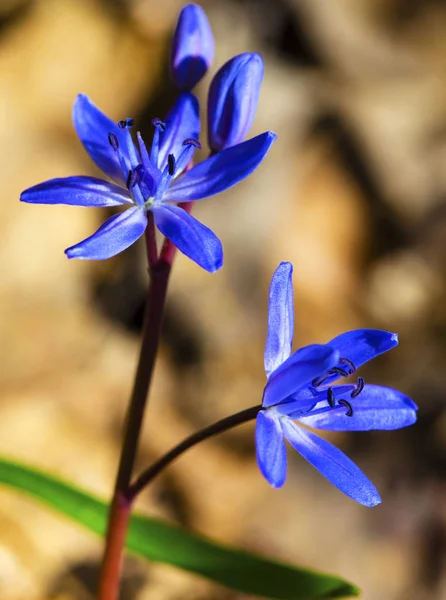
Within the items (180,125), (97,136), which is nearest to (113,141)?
(97,136)

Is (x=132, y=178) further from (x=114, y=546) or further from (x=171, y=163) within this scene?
(x=114, y=546)

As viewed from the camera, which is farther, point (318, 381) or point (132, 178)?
point (132, 178)

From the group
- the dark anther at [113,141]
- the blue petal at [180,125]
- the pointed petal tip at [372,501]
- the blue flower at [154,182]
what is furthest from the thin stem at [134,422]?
the pointed petal tip at [372,501]

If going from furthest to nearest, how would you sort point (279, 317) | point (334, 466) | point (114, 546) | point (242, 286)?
point (242, 286) < point (114, 546) < point (279, 317) < point (334, 466)

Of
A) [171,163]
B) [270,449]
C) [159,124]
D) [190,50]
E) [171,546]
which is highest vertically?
[190,50]

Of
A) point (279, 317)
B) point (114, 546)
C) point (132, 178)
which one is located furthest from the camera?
point (114, 546)

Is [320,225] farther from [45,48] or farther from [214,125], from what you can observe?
[214,125]

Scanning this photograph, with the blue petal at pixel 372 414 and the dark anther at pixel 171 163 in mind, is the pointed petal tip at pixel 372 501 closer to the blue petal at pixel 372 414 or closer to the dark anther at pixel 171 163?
the blue petal at pixel 372 414
